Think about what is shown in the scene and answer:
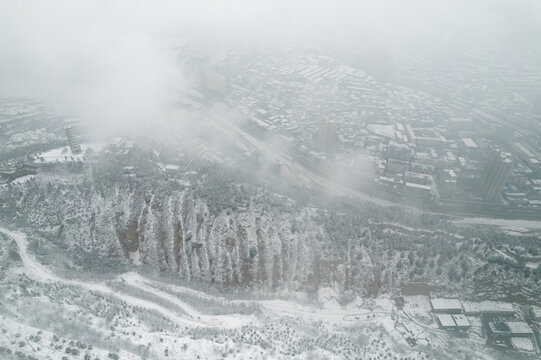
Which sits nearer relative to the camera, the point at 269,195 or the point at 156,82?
the point at 269,195

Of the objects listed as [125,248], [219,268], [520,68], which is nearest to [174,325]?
[219,268]

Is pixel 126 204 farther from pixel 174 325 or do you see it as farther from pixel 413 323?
pixel 413 323

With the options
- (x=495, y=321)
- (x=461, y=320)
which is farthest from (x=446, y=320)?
(x=495, y=321)

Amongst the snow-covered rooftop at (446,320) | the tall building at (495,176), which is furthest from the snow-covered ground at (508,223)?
the snow-covered rooftop at (446,320)

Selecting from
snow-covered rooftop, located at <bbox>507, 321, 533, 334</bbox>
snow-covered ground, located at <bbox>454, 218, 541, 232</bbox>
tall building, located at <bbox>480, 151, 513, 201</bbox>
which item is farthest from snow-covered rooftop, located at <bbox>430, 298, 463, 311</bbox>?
tall building, located at <bbox>480, 151, 513, 201</bbox>

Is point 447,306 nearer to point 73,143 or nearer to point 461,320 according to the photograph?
point 461,320

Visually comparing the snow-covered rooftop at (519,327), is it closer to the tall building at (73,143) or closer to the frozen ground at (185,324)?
the frozen ground at (185,324)
